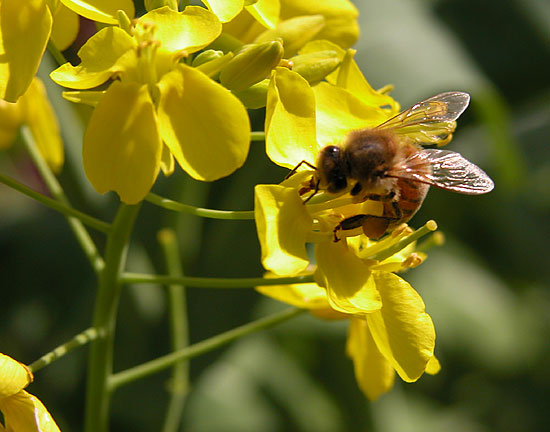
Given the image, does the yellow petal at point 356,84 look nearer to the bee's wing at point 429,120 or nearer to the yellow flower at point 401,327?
the bee's wing at point 429,120

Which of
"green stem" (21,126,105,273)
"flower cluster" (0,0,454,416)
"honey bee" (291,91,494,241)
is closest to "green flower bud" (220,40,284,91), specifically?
"flower cluster" (0,0,454,416)

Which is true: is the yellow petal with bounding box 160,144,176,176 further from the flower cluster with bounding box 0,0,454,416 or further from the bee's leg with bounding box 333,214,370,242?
the bee's leg with bounding box 333,214,370,242

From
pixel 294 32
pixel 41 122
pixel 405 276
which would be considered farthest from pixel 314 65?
pixel 405 276

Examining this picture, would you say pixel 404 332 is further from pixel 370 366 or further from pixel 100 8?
pixel 100 8

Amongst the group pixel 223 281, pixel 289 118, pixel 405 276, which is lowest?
pixel 405 276

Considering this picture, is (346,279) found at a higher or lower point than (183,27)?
lower

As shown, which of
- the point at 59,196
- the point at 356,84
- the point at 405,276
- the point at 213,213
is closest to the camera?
the point at 213,213
